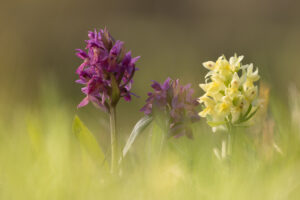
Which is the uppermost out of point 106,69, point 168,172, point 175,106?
point 106,69

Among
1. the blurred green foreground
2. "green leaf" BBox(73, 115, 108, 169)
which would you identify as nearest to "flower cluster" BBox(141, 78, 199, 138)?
the blurred green foreground

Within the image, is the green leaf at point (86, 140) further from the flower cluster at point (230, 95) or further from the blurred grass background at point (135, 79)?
the flower cluster at point (230, 95)

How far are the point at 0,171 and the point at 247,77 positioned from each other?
2.20ft

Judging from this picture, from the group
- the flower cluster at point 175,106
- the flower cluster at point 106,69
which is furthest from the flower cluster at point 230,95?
the flower cluster at point 106,69

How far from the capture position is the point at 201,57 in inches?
213

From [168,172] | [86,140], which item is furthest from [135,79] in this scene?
[168,172]

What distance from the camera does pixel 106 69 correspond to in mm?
1245

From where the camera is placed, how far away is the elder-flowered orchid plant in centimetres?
124

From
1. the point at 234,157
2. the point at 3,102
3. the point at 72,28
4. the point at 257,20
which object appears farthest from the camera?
the point at 257,20

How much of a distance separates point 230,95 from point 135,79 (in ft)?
11.1

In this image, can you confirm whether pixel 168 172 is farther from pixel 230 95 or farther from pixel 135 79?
pixel 135 79

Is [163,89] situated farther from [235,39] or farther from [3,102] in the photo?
[235,39]

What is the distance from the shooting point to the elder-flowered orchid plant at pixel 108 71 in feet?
4.08

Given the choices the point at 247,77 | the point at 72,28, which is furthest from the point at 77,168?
the point at 72,28
